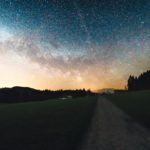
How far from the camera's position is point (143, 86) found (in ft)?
509

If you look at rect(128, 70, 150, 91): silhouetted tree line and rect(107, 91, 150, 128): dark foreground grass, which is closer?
rect(107, 91, 150, 128): dark foreground grass

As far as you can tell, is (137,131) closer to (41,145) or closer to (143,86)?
(41,145)

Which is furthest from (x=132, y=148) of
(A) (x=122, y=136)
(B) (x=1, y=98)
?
(B) (x=1, y=98)

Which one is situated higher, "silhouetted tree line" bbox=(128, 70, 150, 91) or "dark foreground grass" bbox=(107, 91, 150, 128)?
"silhouetted tree line" bbox=(128, 70, 150, 91)

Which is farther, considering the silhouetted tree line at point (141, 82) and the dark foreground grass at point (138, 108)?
the silhouetted tree line at point (141, 82)

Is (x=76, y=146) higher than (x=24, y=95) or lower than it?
lower

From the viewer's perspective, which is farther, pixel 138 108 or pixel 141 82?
pixel 141 82

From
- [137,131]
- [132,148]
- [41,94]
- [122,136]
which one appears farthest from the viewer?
[41,94]

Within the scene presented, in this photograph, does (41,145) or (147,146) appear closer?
(147,146)

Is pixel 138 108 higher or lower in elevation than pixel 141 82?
lower

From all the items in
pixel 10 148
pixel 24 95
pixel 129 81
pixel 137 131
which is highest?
pixel 129 81

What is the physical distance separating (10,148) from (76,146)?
3623 mm

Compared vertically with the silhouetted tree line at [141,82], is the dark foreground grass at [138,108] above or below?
below

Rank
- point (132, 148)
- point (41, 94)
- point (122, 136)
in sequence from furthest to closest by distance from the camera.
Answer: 1. point (41, 94)
2. point (122, 136)
3. point (132, 148)
